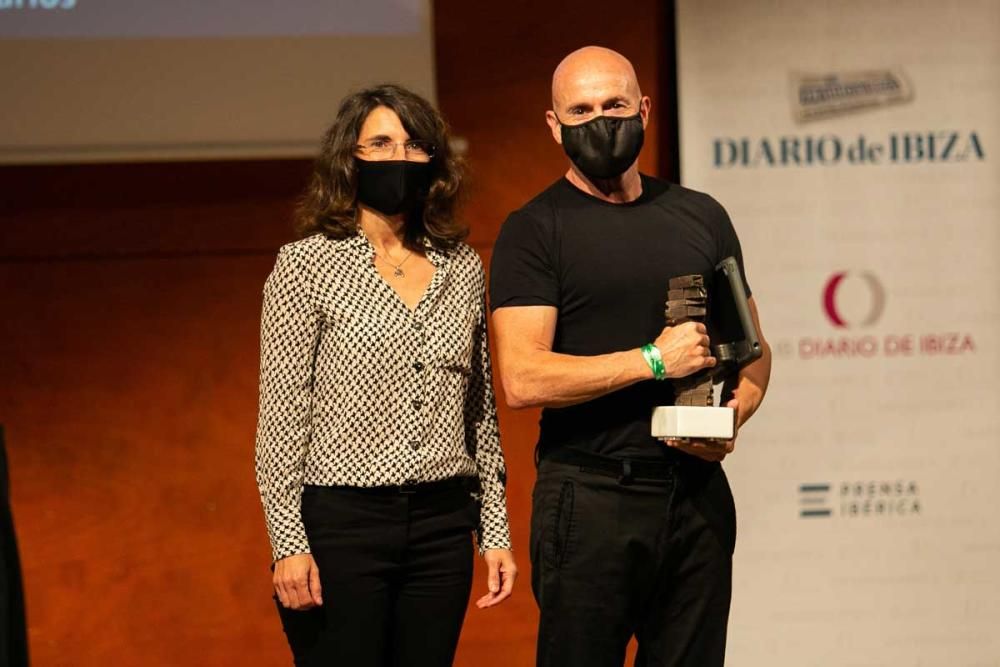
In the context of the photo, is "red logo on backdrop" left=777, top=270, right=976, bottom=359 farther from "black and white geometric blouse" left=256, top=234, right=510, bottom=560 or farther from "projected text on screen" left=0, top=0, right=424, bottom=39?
A: "black and white geometric blouse" left=256, top=234, right=510, bottom=560

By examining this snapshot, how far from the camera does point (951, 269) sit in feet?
12.4

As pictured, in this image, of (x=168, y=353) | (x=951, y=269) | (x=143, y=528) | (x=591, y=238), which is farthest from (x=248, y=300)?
(x=951, y=269)

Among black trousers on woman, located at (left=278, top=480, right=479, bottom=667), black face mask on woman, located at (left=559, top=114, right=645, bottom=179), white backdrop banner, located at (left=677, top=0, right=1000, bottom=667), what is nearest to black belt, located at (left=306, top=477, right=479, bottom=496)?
black trousers on woman, located at (left=278, top=480, right=479, bottom=667)

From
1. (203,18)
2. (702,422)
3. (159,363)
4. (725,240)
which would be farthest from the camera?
(159,363)

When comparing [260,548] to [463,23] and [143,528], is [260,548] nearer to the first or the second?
[143,528]

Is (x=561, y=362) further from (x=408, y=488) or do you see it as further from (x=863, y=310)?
(x=863, y=310)

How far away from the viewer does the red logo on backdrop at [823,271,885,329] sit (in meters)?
3.74

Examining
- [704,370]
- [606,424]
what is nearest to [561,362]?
[606,424]

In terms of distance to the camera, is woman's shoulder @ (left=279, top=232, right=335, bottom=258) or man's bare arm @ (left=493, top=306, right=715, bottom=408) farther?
woman's shoulder @ (left=279, top=232, right=335, bottom=258)

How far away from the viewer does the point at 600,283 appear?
229cm

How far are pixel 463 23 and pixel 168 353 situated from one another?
4.19 feet

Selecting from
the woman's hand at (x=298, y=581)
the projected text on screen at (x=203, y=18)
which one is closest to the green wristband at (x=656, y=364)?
the woman's hand at (x=298, y=581)

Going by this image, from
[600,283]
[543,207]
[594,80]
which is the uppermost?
[594,80]

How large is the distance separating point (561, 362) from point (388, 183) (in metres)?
0.46
